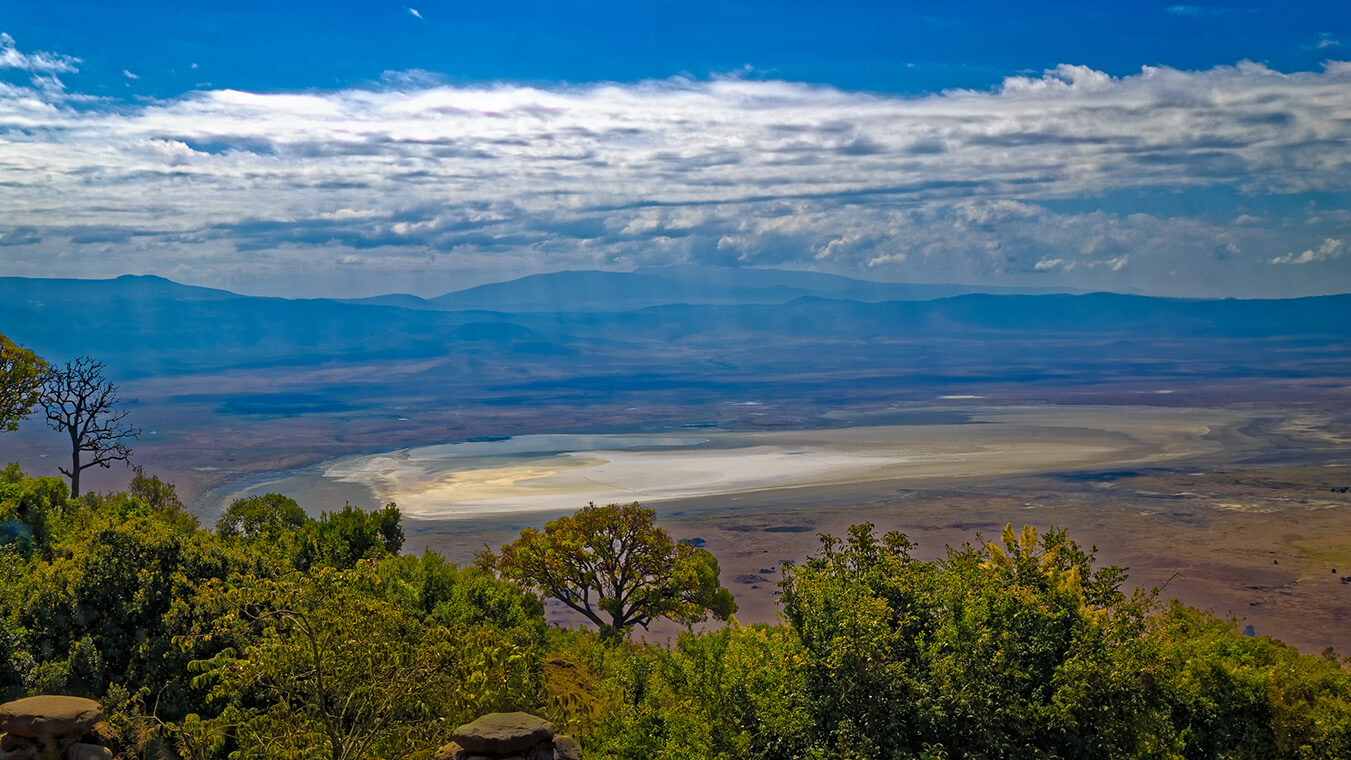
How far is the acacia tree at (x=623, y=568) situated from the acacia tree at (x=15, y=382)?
2568 centimetres

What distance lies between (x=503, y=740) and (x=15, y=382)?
44.9 meters

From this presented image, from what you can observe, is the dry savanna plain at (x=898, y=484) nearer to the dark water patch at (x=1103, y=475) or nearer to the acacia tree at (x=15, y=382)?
the dark water patch at (x=1103, y=475)

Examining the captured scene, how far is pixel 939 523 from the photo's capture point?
9569cm

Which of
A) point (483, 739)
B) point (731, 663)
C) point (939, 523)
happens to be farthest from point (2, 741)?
point (939, 523)

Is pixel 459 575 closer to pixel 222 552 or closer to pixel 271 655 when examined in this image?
pixel 222 552

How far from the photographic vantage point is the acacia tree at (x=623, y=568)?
4719cm

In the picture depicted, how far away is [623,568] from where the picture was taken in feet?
157

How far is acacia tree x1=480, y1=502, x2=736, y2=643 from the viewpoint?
47.2 metres

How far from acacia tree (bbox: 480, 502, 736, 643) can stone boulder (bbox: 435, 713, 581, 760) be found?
29649 mm

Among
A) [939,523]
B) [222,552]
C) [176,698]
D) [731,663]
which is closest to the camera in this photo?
[731,663]

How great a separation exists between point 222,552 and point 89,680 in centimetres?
458

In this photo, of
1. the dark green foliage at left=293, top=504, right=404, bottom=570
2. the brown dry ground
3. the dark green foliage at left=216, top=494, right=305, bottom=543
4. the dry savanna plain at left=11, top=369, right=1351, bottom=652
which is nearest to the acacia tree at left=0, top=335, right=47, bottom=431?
the dark green foliage at left=216, top=494, right=305, bottom=543

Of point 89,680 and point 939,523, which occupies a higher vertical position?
point 89,680

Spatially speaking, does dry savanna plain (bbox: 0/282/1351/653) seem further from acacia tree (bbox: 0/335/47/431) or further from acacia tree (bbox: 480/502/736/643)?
acacia tree (bbox: 0/335/47/431)
